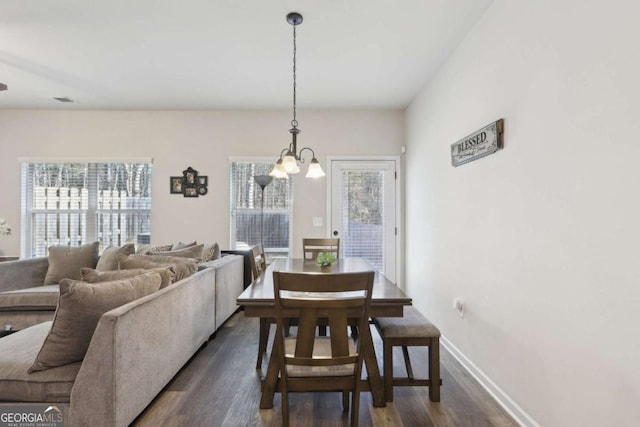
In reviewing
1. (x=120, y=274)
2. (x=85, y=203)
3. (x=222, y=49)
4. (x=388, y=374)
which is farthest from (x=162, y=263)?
(x=85, y=203)

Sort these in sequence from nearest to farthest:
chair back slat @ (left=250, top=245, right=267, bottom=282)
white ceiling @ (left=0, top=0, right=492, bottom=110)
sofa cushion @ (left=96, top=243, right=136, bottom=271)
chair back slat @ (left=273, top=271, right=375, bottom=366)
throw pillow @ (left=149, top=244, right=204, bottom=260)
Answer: chair back slat @ (left=273, top=271, right=375, bottom=366)
white ceiling @ (left=0, top=0, right=492, bottom=110)
chair back slat @ (left=250, top=245, right=267, bottom=282)
throw pillow @ (left=149, top=244, right=204, bottom=260)
sofa cushion @ (left=96, top=243, right=136, bottom=271)

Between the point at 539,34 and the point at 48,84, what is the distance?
188 inches

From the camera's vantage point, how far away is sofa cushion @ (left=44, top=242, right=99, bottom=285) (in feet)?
11.2

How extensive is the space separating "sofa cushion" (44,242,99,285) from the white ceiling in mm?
1902

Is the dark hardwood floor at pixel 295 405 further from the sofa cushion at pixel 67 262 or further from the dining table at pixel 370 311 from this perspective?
the sofa cushion at pixel 67 262

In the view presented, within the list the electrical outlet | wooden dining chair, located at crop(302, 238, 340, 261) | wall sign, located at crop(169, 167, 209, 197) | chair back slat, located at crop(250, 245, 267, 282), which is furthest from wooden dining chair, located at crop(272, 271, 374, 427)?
wall sign, located at crop(169, 167, 209, 197)

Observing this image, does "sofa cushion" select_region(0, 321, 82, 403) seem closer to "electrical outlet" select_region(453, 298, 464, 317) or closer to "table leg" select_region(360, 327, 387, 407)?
"table leg" select_region(360, 327, 387, 407)

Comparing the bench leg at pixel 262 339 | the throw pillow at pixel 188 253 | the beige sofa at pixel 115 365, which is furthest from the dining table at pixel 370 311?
the throw pillow at pixel 188 253

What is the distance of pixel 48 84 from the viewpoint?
3.76m

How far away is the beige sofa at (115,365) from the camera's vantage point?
158 centimetres

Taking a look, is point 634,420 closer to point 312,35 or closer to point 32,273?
point 312,35

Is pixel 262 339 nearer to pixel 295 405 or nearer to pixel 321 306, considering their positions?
pixel 295 405

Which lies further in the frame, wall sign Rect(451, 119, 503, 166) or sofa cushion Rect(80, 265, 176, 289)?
wall sign Rect(451, 119, 503, 166)

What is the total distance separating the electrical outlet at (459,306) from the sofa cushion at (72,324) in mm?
2518
